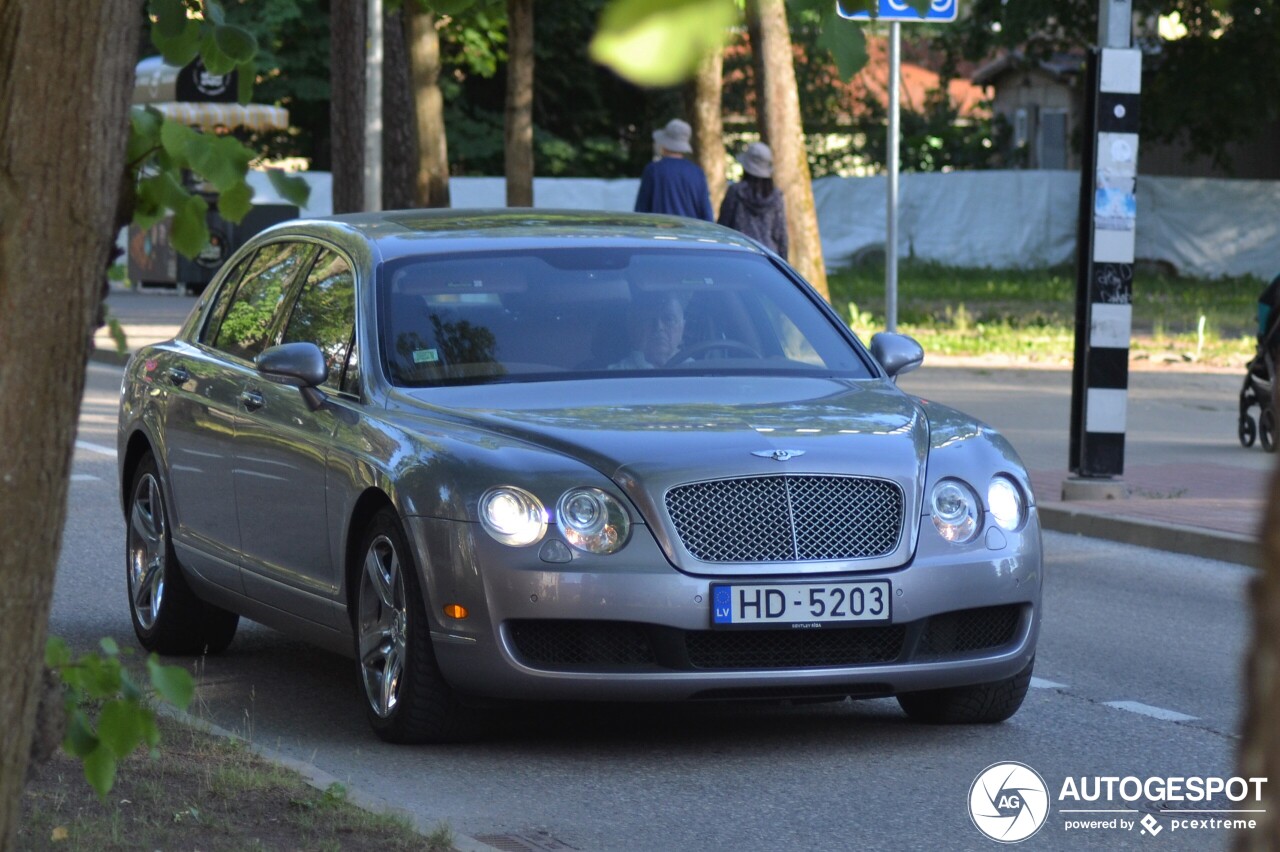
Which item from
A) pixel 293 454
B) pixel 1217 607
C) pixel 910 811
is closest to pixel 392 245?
pixel 293 454

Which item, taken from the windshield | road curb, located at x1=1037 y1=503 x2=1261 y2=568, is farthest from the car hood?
road curb, located at x1=1037 y1=503 x2=1261 y2=568

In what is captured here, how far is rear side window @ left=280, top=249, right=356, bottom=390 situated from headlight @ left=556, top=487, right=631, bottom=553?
1.39 meters

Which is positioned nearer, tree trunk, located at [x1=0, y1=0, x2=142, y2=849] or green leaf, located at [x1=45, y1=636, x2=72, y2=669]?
tree trunk, located at [x1=0, y1=0, x2=142, y2=849]

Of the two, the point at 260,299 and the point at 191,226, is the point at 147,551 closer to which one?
the point at 260,299

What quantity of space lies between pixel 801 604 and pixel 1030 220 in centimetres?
3623

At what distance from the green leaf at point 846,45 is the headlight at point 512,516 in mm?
2358

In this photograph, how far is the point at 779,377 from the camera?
7137mm

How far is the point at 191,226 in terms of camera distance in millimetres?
4090

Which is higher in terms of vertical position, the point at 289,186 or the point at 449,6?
the point at 449,6

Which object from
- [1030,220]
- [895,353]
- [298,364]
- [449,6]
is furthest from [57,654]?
[1030,220]

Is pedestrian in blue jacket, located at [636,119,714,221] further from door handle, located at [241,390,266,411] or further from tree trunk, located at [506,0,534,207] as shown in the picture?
tree trunk, located at [506,0,534,207]

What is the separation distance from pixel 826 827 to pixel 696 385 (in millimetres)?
1850

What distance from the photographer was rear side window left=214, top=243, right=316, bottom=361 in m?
7.79

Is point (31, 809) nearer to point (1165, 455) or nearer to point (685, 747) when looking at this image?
point (685, 747)
